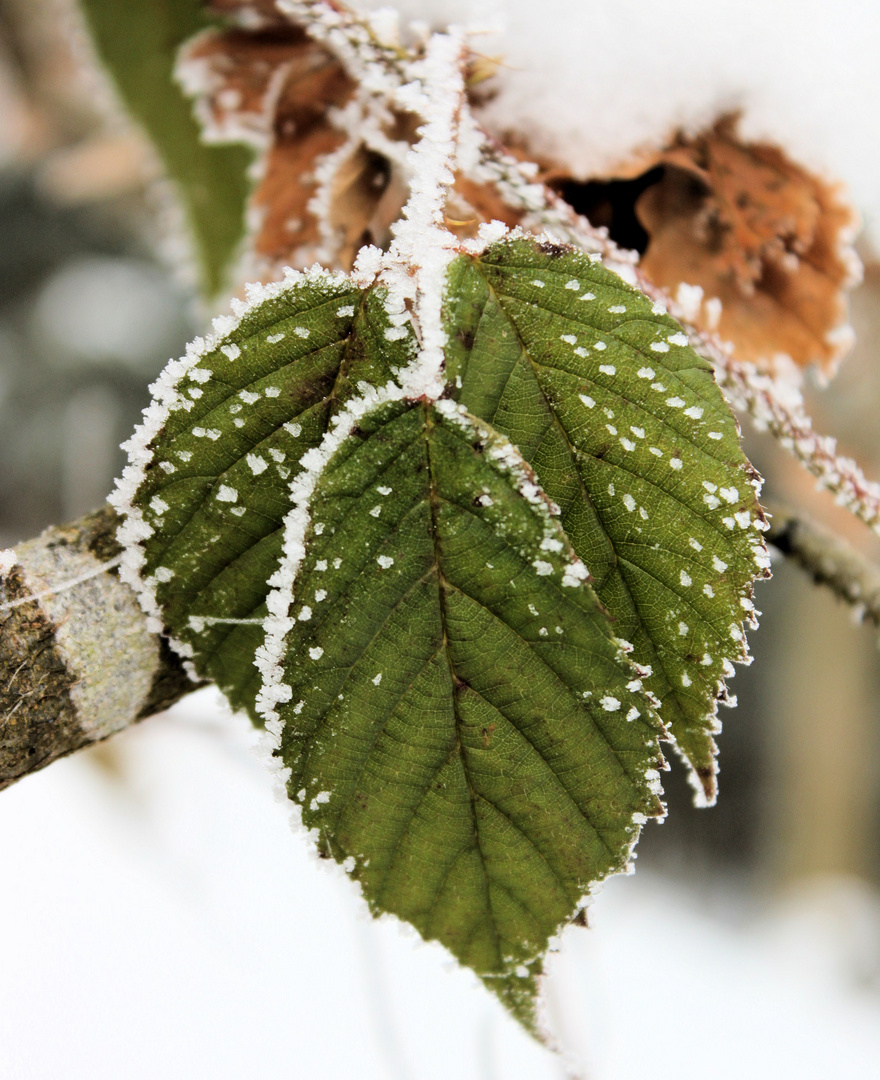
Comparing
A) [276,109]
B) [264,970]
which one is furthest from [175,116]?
[264,970]

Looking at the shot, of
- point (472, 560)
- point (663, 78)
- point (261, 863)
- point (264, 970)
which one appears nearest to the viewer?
point (472, 560)

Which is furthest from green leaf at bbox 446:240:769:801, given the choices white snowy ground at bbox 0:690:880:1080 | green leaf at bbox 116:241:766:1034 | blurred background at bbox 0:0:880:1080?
white snowy ground at bbox 0:690:880:1080

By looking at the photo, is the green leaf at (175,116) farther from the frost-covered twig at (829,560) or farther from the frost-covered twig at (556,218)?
the frost-covered twig at (829,560)

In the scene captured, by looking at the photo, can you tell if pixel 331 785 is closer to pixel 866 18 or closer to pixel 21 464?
pixel 866 18

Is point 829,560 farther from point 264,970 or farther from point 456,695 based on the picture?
point 264,970

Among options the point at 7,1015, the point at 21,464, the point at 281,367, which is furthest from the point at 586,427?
the point at 21,464
